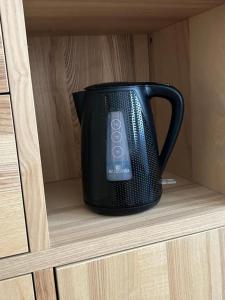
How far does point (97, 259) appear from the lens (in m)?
0.52

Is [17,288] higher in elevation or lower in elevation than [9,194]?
lower

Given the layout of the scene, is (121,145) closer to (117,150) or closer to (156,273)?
(117,150)

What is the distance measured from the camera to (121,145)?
0.59m

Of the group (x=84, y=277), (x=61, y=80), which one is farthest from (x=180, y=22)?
(x=84, y=277)

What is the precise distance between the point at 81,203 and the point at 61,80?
0.35 m

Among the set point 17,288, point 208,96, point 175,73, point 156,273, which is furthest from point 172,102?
point 17,288

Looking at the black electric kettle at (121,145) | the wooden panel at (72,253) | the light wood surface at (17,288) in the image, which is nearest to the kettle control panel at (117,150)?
the black electric kettle at (121,145)

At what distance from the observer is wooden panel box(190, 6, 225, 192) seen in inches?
25.2

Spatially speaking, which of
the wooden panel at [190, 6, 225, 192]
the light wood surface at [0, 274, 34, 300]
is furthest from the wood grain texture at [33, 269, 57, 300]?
the wooden panel at [190, 6, 225, 192]

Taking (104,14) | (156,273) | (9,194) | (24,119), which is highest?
(104,14)

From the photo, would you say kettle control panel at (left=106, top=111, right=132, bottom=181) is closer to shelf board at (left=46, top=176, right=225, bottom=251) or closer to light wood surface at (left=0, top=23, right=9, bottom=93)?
shelf board at (left=46, top=176, right=225, bottom=251)

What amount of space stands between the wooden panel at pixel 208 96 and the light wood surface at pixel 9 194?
15.9 inches

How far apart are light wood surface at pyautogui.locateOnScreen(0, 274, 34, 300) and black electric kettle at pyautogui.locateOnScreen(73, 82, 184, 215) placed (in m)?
0.18

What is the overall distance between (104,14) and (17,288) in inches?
20.0
